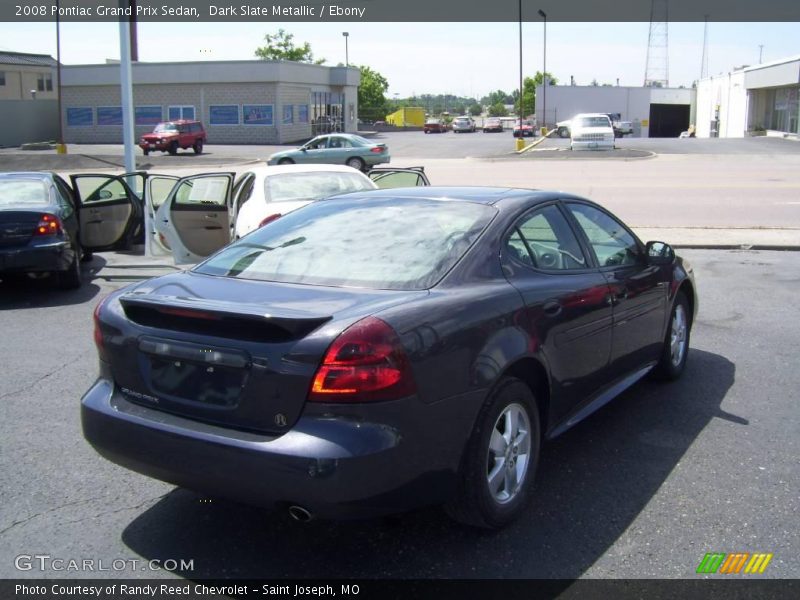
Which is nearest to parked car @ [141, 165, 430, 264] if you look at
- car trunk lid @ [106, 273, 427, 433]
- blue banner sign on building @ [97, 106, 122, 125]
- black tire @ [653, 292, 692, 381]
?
black tire @ [653, 292, 692, 381]

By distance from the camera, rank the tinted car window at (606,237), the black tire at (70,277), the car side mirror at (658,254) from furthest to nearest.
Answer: the black tire at (70,277)
the car side mirror at (658,254)
the tinted car window at (606,237)

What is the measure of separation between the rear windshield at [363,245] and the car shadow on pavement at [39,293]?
5.34 metres

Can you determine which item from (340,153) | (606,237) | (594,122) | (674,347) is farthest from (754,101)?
(606,237)

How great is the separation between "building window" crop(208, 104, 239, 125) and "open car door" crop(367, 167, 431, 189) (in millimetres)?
46405

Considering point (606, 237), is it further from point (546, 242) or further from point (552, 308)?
point (552, 308)

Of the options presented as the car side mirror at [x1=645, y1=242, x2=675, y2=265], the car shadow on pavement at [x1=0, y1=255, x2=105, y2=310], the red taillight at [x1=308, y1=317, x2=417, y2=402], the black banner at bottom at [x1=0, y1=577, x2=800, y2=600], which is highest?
the car side mirror at [x1=645, y1=242, x2=675, y2=265]

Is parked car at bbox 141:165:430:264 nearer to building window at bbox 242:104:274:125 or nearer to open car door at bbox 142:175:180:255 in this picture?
open car door at bbox 142:175:180:255

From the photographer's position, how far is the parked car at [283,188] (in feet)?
30.6

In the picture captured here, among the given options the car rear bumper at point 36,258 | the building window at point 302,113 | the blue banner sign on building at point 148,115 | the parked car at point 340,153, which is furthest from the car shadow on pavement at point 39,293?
the blue banner sign on building at point 148,115

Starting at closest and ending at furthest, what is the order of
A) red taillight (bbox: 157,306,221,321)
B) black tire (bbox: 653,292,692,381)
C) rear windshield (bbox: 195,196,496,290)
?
red taillight (bbox: 157,306,221,321)
rear windshield (bbox: 195,196,496,290)
black tire (bbox: 653,292,692,381)

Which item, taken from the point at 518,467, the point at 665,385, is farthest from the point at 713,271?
the point at 518,467

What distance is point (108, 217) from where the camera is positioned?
36.3 ft

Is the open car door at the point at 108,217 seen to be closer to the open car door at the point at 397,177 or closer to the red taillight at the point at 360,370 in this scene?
the open car door at the point at 397,177

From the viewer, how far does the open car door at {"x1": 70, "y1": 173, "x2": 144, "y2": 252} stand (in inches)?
424
